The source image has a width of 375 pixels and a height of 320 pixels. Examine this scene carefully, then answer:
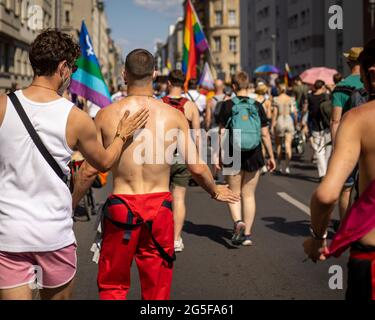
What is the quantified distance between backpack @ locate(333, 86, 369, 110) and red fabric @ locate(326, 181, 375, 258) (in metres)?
4.03

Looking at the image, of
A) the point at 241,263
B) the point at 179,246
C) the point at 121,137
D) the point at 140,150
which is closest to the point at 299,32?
the point at 179,246

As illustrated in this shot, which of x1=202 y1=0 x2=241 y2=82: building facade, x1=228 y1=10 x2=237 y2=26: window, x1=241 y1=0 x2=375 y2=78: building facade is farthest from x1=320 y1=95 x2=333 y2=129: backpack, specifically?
x1=228 y1=10 x2=237 y2=26: window

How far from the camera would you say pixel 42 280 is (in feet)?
10.7

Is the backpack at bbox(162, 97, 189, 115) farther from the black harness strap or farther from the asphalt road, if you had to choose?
the black harness strap

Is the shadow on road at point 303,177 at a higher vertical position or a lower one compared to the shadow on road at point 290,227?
higher

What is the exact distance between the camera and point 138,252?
13.1ft

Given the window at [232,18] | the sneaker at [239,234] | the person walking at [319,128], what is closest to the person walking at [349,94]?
the sneaker at [239,234]

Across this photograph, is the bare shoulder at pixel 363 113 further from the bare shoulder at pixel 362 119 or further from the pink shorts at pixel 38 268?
the pink shorts at pixel 38 268

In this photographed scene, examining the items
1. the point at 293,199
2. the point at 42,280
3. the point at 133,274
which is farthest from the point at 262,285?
the point at 293,199

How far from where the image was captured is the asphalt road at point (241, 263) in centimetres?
540

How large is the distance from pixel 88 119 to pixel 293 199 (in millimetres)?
7677

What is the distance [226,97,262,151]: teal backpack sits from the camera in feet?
23.7

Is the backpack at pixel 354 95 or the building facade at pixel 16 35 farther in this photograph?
the building facade at pixel 16 35
